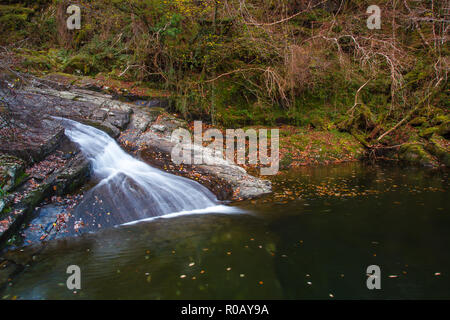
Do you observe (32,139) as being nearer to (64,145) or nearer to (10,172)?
(64,145)

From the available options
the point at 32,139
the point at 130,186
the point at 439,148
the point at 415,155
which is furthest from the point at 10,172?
the point at 439,148

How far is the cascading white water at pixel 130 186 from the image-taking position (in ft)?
21.7

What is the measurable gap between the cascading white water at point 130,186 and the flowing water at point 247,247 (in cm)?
3

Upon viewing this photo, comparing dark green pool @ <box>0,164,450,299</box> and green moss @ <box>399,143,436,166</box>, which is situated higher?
green moss @ <box>399,143,436,166</box>

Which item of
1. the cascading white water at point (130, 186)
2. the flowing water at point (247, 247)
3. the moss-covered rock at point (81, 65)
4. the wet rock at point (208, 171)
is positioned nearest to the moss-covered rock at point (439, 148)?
the flowing water at point (247, 247)

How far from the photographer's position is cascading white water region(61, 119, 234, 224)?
6.61 meters

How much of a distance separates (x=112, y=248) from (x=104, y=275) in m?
0.83

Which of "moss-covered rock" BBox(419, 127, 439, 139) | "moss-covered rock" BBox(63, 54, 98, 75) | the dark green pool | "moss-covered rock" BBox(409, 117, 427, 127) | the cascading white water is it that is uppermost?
"moss-covered rock" BBox(63, 54, 98, 75)

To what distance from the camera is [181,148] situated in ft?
31.6

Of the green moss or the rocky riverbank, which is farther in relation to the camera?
the green moss

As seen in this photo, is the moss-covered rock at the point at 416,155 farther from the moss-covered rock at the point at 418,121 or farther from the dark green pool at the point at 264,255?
the dark green pool at the point at 264,255

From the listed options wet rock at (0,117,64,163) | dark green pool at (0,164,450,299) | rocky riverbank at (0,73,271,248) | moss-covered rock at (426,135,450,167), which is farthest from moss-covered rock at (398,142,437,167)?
wet rock at (0,117,64,163)

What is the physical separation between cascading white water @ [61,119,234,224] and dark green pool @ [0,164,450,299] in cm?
57

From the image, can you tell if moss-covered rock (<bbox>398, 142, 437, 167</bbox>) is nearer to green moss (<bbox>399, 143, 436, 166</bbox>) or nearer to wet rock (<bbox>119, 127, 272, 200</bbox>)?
green moss (<bbox>399, 143, 436, 166</bbox>)
